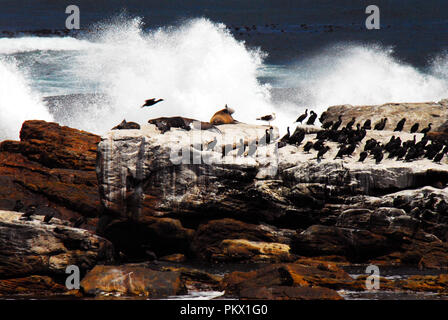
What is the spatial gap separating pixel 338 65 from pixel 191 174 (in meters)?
24.2

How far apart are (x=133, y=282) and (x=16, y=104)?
24.6 m

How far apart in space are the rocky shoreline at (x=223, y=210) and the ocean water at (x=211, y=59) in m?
10.2

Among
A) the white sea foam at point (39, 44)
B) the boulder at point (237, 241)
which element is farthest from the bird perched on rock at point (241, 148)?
the white sea foam at point (39, 44)

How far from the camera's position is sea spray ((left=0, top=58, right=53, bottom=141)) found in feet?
129

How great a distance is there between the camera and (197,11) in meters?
54.0

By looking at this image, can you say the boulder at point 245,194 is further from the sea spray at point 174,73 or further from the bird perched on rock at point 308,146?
the sea spray at point 174,73

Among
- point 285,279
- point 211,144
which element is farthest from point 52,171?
point 285,279

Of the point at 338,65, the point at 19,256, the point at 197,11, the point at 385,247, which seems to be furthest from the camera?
the point at 197,11

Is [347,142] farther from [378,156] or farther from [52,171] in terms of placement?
[52,171]

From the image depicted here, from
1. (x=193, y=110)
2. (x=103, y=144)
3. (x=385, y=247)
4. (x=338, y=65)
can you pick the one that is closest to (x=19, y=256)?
(x=103, y=144)

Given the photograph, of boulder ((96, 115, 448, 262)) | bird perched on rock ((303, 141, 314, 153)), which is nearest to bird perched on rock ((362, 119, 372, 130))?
boulder ((96, 115, 448, 262))

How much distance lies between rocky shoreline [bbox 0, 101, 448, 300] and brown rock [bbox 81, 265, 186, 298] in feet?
3.45

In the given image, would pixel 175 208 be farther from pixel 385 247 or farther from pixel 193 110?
pixel 193 110
